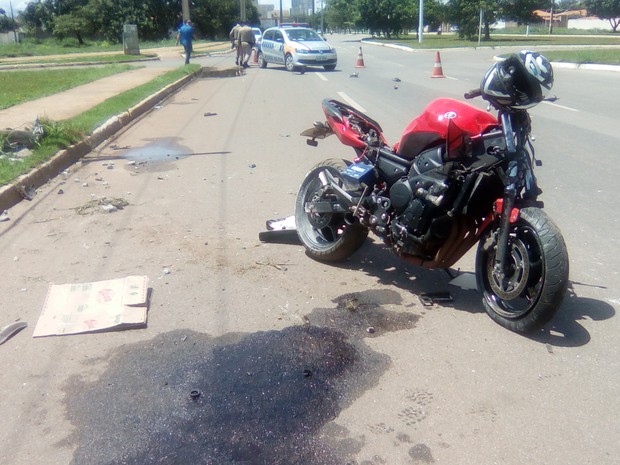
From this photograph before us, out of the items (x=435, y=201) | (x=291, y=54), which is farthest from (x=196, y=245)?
(x=291, y=54)

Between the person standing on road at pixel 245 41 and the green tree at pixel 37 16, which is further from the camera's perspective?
the green tree at pixel 37 16

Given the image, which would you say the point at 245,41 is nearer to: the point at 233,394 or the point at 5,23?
the point at 233,394

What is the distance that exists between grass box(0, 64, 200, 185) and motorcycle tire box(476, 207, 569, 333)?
18.5 ft

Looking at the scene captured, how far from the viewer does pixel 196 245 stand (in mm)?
6023

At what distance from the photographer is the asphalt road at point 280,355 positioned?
3229 mm

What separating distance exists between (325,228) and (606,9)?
3374 inches

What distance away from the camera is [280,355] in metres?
4.05

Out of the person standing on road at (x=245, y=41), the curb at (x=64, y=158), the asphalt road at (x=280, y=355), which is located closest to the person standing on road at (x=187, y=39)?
the person standing on road at (x=245, y=41)

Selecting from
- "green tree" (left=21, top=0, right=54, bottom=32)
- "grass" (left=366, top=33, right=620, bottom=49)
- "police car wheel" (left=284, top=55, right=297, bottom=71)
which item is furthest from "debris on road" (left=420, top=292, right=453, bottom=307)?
"green tree" (left=21, top=0, right=54, bottom=32)

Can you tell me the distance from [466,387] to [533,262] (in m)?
0.91

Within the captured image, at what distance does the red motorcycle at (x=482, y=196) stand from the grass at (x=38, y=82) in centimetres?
1124

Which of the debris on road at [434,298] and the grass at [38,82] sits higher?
the grass at [38,82]

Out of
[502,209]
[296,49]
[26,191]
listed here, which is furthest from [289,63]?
[502,209]

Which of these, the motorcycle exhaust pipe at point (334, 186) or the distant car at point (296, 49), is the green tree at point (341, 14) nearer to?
the distant car at point (296, 49)
